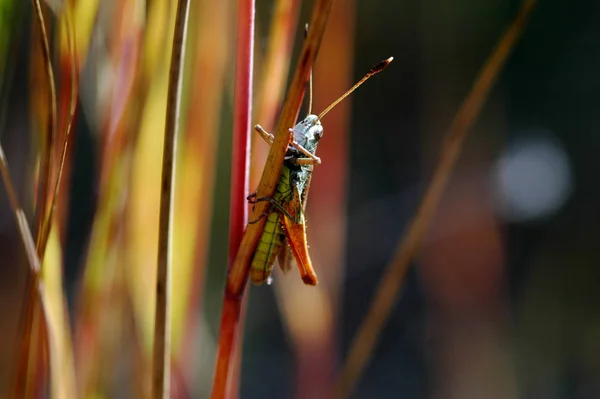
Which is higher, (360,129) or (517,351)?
(360,129)

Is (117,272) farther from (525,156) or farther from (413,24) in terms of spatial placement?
(413,24)

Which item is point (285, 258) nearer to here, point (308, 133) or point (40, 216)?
point (308, 133)

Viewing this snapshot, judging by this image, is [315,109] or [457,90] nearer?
[315,109]

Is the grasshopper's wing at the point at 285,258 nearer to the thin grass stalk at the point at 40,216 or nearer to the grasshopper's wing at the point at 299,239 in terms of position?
the grasshopper's wing at the point at 299,239

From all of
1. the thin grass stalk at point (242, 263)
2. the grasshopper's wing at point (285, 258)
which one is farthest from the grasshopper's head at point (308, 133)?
the thin grass stalk at point (242, 263)

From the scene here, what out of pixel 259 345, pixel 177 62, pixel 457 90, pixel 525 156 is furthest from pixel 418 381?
pixel 177 62

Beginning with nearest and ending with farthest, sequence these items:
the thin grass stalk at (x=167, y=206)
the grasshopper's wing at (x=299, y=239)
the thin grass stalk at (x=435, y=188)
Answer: the thin grass stalk at (x=167, y=206) → the thin grass stalk at (x=435, y=188) → the grasshopper's wing at (x=299, y=239)

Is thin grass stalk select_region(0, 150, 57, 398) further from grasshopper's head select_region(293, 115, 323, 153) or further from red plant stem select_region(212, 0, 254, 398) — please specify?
grasshopper's head select_region(293, 115, 323, 153)
